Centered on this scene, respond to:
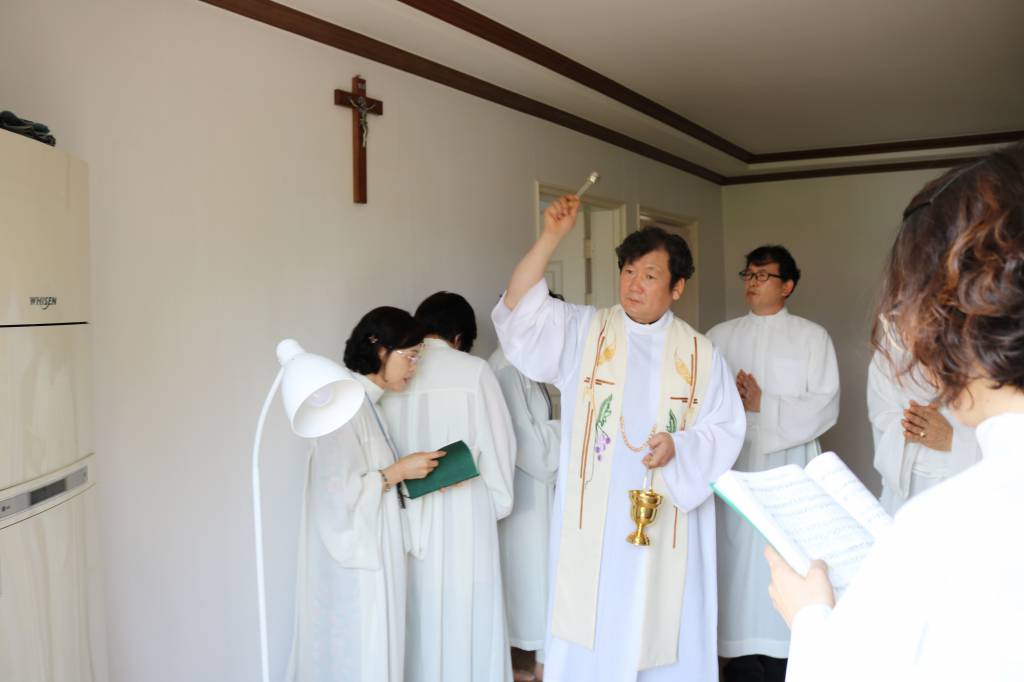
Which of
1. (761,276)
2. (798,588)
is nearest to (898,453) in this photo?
(761,276)

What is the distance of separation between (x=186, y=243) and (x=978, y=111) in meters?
4.75

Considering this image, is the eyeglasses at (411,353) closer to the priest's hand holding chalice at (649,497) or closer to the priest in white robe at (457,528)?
the priest in white robe at (457,528)

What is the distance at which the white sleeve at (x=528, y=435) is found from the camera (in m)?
3.61

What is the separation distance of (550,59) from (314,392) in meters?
2.53

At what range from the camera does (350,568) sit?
2.67 m

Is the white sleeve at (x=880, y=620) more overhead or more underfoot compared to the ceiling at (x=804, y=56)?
more underfoot

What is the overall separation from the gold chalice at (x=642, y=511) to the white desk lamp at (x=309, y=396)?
46.3 inches

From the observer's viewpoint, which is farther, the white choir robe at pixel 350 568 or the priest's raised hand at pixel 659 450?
the priest's raised hand at pixel 659 450

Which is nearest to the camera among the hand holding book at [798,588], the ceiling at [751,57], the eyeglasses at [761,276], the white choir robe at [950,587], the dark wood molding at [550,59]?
the white choir robe at [950,587]

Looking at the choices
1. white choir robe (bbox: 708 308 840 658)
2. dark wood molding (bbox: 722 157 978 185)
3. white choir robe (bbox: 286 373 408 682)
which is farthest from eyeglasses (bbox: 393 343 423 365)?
dark wood molding (bbox: 722 157 978 185)

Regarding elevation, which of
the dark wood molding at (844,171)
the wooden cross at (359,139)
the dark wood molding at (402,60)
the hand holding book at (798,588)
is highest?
the dark wood molding at (844,171)

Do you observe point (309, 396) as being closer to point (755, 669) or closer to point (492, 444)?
point (492, 444)

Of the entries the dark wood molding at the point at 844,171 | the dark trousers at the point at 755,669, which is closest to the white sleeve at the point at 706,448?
the dark trousers at the point at 755,669

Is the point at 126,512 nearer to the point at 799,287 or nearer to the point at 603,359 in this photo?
the point at 603,359
